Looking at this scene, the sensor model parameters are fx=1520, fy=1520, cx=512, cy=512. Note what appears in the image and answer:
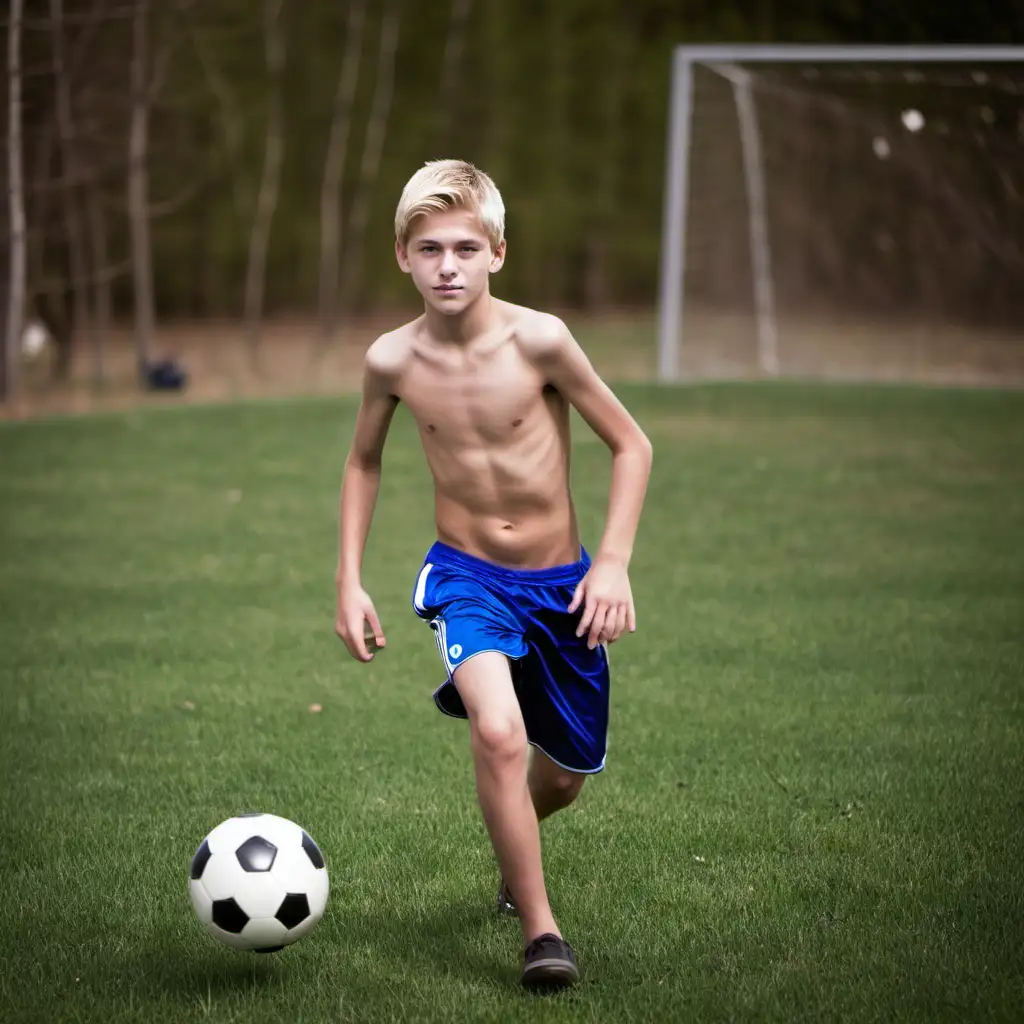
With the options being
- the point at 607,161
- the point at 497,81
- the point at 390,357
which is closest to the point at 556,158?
the point at 607,161

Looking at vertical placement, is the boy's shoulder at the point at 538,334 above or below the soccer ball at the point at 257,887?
above

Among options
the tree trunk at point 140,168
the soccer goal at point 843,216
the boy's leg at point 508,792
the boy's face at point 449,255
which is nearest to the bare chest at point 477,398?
the boy's face at point 449,255

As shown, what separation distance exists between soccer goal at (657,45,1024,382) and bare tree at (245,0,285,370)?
5.55 meters

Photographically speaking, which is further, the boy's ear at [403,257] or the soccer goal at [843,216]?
the soccer goal at [843,216]

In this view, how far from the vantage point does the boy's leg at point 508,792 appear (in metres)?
3.07

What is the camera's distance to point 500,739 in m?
3.06

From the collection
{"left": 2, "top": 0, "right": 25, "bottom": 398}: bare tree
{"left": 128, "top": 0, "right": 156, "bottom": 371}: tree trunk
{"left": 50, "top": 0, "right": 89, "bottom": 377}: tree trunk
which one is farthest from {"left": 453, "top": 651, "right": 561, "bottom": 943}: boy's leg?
{"left": 128, "top": 0, "right": 156, "bottom": 371}: tree trunk

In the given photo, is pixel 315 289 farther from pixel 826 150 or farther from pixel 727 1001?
pixel 727 1001

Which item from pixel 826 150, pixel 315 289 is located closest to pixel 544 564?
pixel 826 150

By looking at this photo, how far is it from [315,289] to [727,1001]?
17.4 meters

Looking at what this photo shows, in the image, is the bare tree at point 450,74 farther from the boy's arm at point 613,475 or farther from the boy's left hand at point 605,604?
the boy's left hand at point 605,604

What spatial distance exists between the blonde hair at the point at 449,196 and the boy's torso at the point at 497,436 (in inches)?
9.4

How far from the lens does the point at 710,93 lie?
16.2 m

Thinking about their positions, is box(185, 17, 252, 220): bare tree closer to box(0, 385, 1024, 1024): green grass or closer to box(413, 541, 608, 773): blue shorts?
box(0, 385, 1024, 1024): green grass
